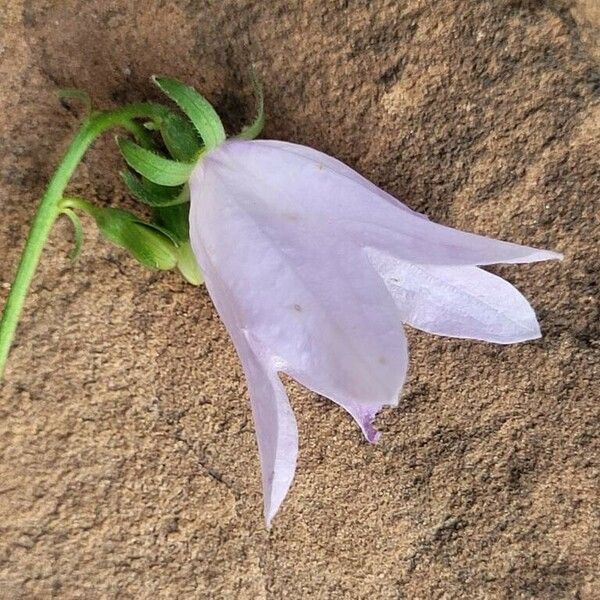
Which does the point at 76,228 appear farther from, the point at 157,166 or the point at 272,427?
the point at 272,427

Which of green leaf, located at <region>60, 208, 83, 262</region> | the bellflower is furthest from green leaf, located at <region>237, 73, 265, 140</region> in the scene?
green leaf, located at <region>60, 208, 83, 262</region>

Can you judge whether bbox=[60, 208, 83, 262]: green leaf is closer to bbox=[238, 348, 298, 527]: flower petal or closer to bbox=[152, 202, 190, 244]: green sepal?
bbox=[152, 202, 190, 244]: green sepal

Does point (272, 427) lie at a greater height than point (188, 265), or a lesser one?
lesser

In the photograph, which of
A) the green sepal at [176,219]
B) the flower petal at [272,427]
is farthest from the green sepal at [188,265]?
the flower petal at [272,427]

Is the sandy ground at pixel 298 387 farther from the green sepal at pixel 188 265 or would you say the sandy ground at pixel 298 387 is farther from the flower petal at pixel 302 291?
the flower petal at pixel 302 291

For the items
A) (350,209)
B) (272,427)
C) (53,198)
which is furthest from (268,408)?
(53,198)

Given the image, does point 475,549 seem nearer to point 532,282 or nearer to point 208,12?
point 532,282
